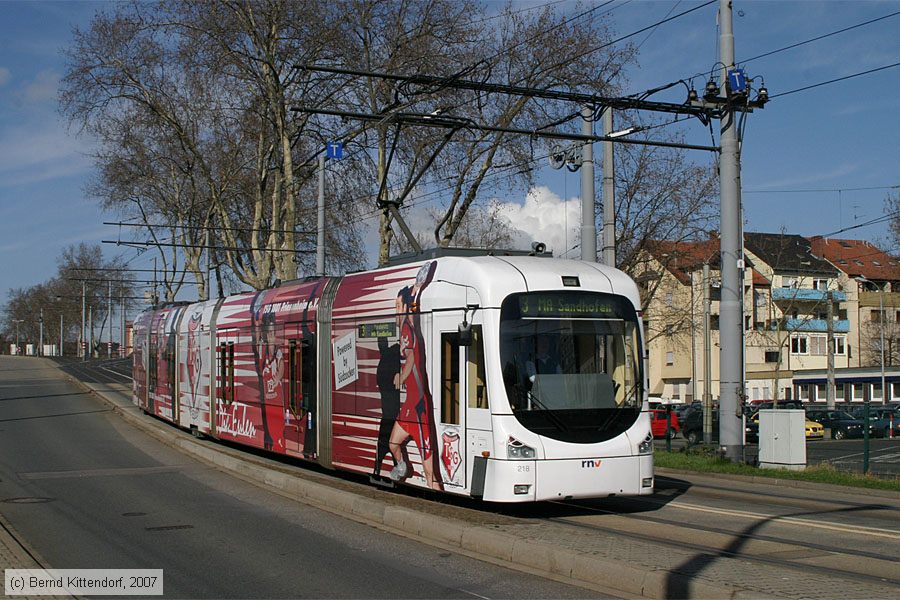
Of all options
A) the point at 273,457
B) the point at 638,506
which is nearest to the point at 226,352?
the point at 273,457

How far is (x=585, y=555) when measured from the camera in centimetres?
892

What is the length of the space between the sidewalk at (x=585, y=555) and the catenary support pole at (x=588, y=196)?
820 cm

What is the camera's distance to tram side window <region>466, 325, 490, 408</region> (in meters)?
12.0

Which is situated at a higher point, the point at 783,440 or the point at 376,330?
the point at 376,330

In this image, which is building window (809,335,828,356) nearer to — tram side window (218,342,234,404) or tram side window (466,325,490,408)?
tram side window (218,342,234,404)

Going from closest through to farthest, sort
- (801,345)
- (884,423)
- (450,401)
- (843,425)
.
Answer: (450,401) < (884,423) < (843,425) < (801,345)

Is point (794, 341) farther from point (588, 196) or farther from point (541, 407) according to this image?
point (541, 407)

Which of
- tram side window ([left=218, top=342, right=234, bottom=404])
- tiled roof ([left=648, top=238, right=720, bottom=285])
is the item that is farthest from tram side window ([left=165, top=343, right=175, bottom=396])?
tiled roof ([left=648, top=238, right=720, bottom=285])

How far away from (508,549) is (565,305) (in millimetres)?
3754

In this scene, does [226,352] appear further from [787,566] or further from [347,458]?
[787,566]

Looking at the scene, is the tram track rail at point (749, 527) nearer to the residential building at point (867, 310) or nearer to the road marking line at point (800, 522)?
the road marking line at point (800, 522)

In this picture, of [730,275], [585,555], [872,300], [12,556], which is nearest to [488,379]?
[585,555]

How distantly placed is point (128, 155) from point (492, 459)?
39.4m

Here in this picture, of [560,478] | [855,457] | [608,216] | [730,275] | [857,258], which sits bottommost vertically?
[855,457]
